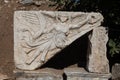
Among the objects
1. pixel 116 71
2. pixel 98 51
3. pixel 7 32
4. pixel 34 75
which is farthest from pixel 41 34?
pixel 7 32

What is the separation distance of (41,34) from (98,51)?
89cm

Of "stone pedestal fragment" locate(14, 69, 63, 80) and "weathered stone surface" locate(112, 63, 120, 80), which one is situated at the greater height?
"stone pedestal fragment" locate(14, 69, 63, 80)

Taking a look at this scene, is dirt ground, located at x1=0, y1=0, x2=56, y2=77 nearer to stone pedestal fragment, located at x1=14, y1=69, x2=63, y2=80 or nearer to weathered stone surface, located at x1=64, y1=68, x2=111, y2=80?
stone pedestal fragment, located at x1=14, y1=69, x2=63, y2=80

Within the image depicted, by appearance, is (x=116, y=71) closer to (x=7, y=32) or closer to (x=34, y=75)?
(x=34, y=75)

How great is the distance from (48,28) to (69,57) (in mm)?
1252

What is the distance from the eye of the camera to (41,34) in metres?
6.51

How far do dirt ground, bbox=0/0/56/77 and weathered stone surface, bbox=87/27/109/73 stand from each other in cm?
215

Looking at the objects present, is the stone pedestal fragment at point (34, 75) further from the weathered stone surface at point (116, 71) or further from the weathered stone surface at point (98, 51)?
the weathered stone surface at point (116, 71)

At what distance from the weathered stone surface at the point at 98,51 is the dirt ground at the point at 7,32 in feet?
7.04

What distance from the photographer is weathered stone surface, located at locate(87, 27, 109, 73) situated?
6.55 metres

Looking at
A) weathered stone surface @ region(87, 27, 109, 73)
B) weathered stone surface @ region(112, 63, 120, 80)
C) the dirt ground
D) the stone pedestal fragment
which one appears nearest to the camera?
the stone pedestal fragment

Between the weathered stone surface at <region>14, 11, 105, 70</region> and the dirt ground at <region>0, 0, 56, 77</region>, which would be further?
the dirt ground at <region>0, 0, 56, 77</region>

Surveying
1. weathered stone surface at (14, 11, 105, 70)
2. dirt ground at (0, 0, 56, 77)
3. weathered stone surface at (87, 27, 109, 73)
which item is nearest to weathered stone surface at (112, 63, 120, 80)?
weathered stone surface at (87, 27, 109, 73)

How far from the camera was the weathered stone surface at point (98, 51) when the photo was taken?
6.55m
